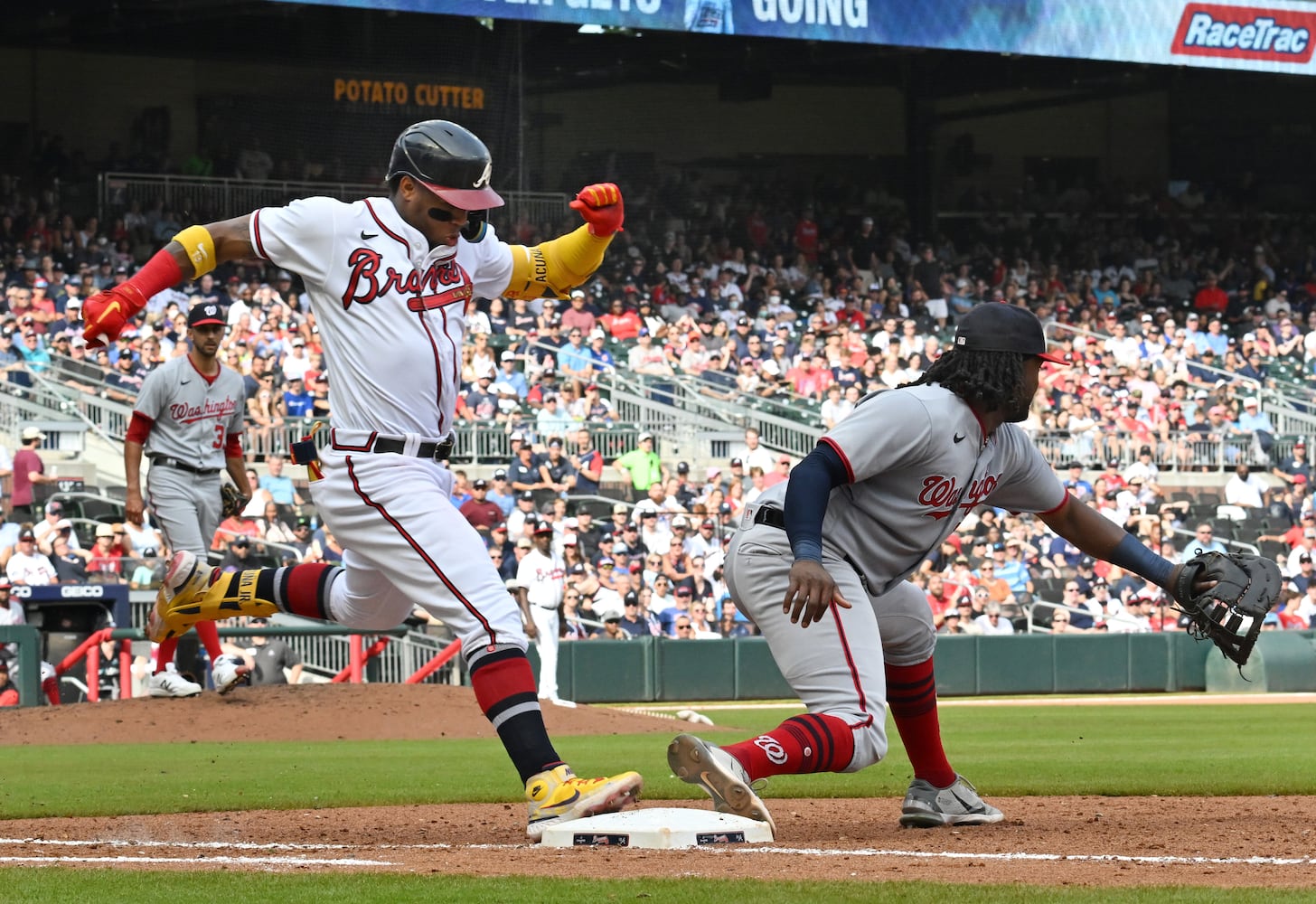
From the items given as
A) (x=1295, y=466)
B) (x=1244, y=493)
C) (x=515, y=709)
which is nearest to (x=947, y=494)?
(x=515, y=709)

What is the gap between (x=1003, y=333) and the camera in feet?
17.6

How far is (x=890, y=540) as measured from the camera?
5.41 m

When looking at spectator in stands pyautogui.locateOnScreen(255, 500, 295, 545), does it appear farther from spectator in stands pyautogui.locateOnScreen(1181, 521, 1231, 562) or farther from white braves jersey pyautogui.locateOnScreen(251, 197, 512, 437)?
→ white braves jersey pyautogui.locateOnScreen(251, 197, 512, 437)

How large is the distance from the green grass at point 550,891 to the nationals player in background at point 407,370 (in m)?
0.92

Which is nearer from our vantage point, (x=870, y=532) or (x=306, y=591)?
(x=870, y=532)

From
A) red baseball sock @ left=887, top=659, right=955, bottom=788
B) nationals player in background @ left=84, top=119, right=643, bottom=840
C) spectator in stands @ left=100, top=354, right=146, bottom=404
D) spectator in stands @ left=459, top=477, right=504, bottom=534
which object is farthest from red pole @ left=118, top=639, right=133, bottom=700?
red baseball sock @ left=887, top=659, right=955, bottom=788

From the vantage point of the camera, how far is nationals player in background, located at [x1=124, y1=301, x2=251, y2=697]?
392 inches

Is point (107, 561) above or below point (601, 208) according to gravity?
below

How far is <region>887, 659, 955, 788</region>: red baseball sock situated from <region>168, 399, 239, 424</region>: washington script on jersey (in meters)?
5.42

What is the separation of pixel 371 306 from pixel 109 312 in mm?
777

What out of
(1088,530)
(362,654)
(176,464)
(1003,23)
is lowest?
(362,654)

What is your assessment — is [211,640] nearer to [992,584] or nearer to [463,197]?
[463,197]

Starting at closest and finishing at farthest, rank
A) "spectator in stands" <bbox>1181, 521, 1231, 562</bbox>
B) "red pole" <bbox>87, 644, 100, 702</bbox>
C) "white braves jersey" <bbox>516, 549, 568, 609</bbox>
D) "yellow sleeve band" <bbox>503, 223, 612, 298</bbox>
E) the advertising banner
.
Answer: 1. "yellow sleeve band" <bbox>503, 223, 612, 298</bbox>
2. "red pole" <bbox>87, 644, 100, 702</bbox>
3. "white braves jersey" <bbox>516, 549, 568, 609</bbox>
4. "spectator in stands" <bbox>1181, 521, 1231, 562</bbox>
5. the advertising banner

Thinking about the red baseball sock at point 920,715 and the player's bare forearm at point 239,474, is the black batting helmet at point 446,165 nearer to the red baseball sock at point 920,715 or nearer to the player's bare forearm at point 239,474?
the red baseball sock at point 920,715
